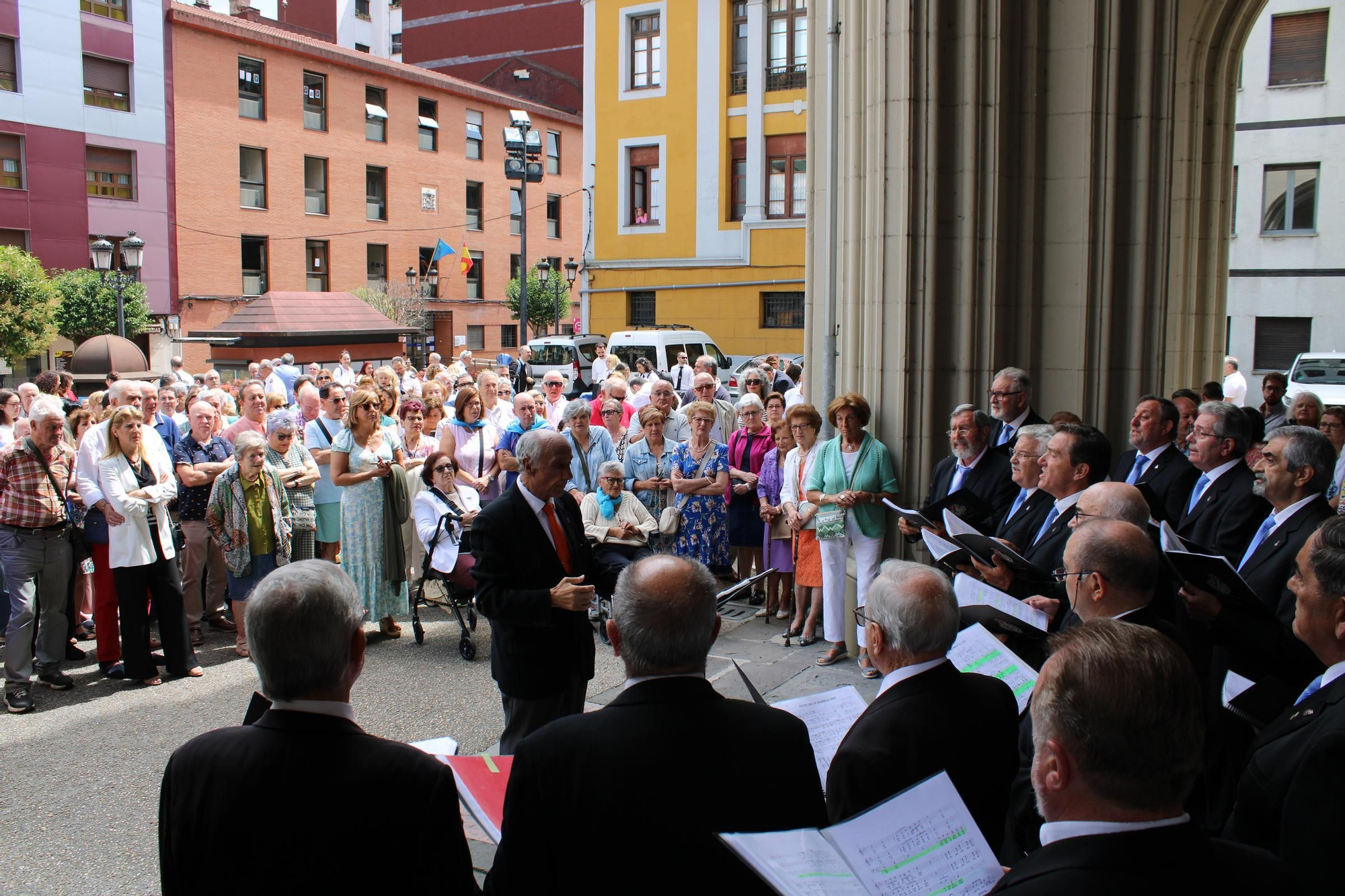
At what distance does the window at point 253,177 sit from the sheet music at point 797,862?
37.2 meters

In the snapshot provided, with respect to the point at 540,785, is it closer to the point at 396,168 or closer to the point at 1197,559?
the point at 1197,559

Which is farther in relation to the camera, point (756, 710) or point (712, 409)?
point (712, 409)

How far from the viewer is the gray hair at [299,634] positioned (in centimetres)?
229

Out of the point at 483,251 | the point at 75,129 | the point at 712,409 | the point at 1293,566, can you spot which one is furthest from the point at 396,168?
the point at 1293,566

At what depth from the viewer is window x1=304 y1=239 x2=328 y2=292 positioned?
37.5 metres

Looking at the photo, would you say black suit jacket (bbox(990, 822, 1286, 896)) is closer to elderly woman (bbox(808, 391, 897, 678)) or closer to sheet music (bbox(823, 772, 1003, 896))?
sheet music (bbox(823, 772, 1003, 896))

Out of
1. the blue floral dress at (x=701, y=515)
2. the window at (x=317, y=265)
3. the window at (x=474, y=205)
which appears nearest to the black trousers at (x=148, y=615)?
the blue floral dress at (x=701, y=515)

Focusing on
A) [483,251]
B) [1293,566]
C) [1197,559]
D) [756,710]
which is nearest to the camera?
[756,710]

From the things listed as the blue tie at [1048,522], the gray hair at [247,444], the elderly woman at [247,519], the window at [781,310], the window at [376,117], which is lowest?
the elderly woman at [247,519]

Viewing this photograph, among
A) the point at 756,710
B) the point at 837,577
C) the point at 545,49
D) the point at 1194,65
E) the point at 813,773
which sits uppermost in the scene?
the point at 545,49

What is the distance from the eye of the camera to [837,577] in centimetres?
757

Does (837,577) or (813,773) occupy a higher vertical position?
(813,773)

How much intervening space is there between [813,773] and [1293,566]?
282 cm

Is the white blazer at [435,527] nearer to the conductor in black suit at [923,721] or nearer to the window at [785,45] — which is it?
the conductor in black suit at [923,721]
